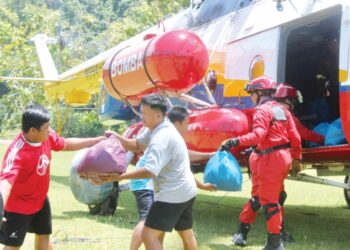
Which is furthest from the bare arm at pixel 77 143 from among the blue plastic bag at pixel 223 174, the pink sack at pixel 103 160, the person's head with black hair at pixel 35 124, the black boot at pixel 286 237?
the black boot at pixel 286 237

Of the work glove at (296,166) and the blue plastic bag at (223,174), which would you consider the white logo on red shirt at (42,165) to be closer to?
the blue plastic bag at (223,174)

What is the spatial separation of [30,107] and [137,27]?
23526mm

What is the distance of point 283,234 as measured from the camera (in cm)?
617

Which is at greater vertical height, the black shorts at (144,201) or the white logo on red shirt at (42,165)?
the white logo on red shirt at (42,165)

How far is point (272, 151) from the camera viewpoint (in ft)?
17.9

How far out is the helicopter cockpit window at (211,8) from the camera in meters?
7.27

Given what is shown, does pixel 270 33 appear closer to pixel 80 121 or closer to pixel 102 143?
pixel 102 143

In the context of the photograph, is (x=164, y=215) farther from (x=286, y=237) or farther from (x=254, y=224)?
(x=254, y=224)

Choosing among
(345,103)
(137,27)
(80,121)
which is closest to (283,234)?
(345,103)

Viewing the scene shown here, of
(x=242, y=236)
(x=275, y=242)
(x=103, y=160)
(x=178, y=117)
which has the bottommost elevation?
(x=242, y=236)

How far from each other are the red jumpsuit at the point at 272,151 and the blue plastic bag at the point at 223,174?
0.76 feet

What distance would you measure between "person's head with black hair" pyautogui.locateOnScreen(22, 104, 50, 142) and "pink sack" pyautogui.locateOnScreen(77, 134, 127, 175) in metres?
0.48

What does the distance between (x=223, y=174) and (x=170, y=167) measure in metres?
1.22

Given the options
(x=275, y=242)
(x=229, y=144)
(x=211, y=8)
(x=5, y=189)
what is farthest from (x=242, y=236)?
(x=211, y=8)
